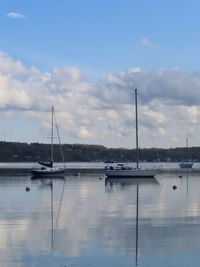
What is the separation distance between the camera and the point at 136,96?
8775 centimetres

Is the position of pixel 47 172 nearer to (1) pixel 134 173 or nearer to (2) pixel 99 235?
(1) pixel 134 173

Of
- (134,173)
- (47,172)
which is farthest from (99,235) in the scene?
(47,172)

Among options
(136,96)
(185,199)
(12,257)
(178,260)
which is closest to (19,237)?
(12,257)

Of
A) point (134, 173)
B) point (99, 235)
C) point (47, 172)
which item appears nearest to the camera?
point (99, 235)

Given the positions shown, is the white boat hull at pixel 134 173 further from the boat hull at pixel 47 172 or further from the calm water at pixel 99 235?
the calm water at pixel 99 235

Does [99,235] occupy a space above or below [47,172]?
below

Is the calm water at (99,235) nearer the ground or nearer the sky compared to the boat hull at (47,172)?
nearer the ground

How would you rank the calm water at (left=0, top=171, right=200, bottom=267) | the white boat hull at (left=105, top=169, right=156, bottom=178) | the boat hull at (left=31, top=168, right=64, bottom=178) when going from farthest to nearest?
the boat hull at (left=31, top=168, right=64, bottom=178), the white boat hull at (left=105, top=169, right=156, bottom=178), the calm water at (left=0, top=171, right=200, bottom=267)

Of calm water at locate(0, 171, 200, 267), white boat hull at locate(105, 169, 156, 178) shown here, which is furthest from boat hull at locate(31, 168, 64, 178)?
calm water at locate(0, 171, 200, 267)

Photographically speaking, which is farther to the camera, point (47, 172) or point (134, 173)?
point (47, 172)

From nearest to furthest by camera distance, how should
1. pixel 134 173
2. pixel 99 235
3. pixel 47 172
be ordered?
pixel 99 235, pixel 134 173, pixel 47 172

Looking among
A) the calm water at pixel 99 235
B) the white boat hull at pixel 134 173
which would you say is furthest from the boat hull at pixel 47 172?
the calm water at pixel 99 235

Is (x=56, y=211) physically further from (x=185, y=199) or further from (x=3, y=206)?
(x=185, y=199)

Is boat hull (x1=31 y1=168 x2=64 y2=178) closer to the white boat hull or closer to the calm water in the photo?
the white boat hull
